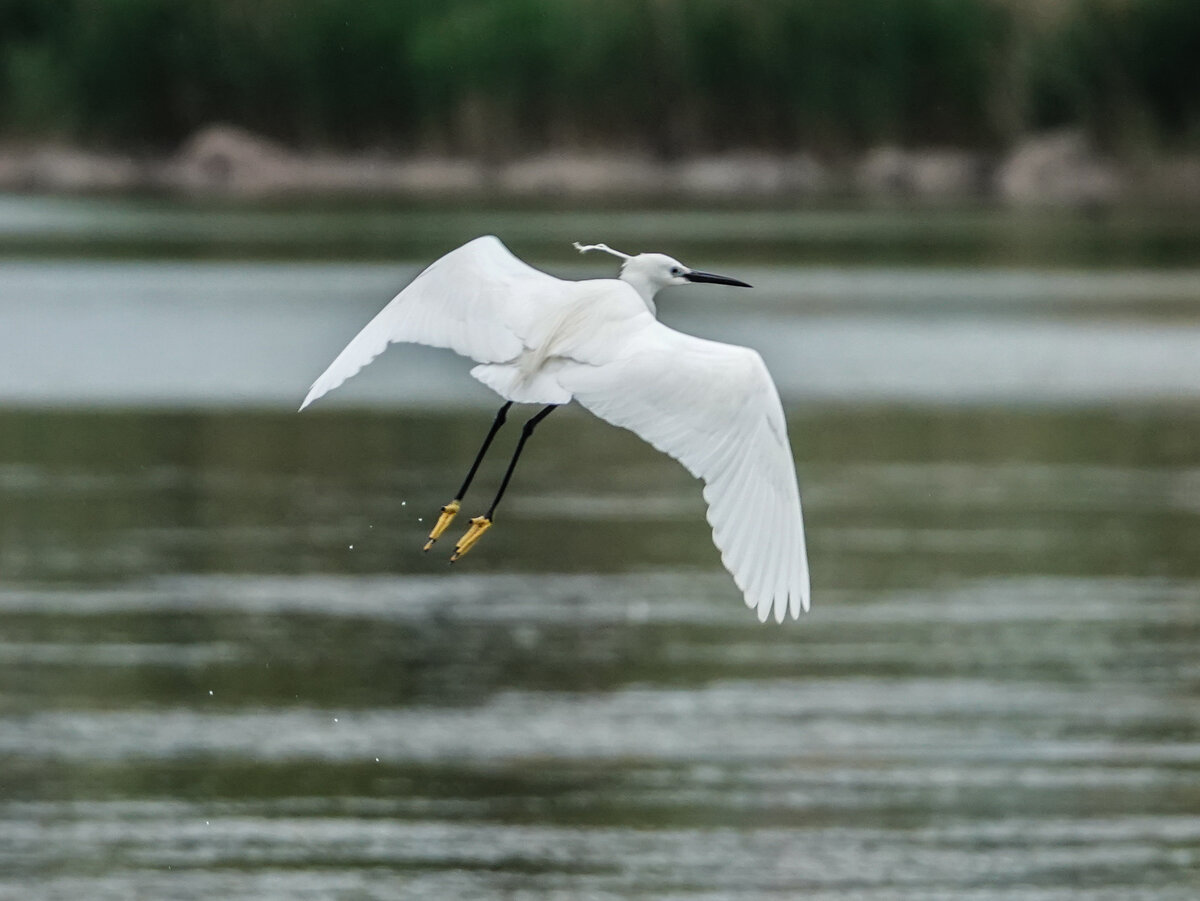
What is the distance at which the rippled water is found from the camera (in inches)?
597

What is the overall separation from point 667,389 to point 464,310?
98cm

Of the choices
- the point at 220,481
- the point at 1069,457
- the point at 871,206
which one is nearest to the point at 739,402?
the point at 220,481

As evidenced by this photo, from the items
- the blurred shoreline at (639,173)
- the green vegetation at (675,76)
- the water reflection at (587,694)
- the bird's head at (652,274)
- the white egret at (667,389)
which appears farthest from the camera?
the blurred shoreline at (639,173)

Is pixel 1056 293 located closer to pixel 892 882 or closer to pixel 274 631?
pixel 274 631

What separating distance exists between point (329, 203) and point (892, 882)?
84.0m

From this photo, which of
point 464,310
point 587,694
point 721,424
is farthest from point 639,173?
point 721,424

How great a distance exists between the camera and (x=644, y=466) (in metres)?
31.3

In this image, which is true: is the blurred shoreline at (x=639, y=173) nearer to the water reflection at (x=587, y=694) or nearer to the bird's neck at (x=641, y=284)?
the water reflection at (x=587, y=694)

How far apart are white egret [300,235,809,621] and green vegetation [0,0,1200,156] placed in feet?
218

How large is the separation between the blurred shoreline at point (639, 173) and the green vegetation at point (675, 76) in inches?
42.5

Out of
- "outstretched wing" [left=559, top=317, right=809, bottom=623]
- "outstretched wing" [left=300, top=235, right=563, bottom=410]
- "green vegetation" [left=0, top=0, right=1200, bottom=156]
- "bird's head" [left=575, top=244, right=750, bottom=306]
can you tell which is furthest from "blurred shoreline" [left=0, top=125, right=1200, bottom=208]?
"outstretched wing" [left=559, top=317, right=809, bottom=623]

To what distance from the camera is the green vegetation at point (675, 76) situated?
7612cm

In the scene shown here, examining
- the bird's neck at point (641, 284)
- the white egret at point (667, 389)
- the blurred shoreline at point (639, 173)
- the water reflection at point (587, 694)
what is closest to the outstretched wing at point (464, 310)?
the white egret at point (667, 389)

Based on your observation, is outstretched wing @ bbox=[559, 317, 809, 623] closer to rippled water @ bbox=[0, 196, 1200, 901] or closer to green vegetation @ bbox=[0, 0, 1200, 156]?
rippled water @ bbox=[0, 196, 1200, 901]
